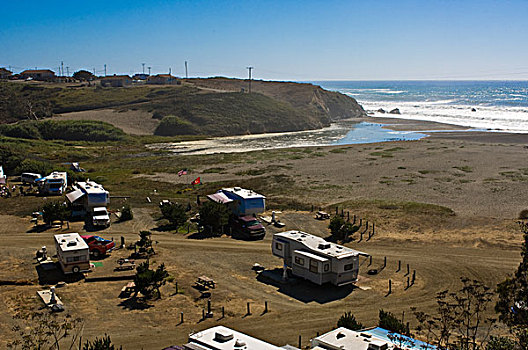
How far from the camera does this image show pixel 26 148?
223ft

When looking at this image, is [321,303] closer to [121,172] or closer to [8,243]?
[8,243]

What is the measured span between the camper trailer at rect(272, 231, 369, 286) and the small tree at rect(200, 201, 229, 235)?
801cm

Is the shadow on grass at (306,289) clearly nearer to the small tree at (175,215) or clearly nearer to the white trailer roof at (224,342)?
the white trailer roof at (224,342)

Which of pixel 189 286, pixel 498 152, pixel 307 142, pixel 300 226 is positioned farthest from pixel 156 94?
pixel 189 286

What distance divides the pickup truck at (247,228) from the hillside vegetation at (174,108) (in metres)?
64.5

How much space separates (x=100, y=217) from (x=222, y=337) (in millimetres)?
21944

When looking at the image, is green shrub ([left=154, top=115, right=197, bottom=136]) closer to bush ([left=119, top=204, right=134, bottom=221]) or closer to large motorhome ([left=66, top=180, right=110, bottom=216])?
large motorhome ([left=66, top=180, right=110, bottom=216])

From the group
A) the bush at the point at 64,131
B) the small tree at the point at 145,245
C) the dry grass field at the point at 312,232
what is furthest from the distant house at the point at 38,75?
the small tree at the point at 145,245

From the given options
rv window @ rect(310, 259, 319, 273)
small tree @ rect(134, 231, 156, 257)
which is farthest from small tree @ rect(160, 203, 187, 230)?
rv window @ rect(310, 259, 319, 273)

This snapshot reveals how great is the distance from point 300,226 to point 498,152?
4218 cm

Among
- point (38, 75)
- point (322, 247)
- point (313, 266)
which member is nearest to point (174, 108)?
point (38, 75)

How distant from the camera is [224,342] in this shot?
Result: 13.3m

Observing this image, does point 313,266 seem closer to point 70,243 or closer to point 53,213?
point 70,243

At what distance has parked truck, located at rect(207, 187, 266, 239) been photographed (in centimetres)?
3122
